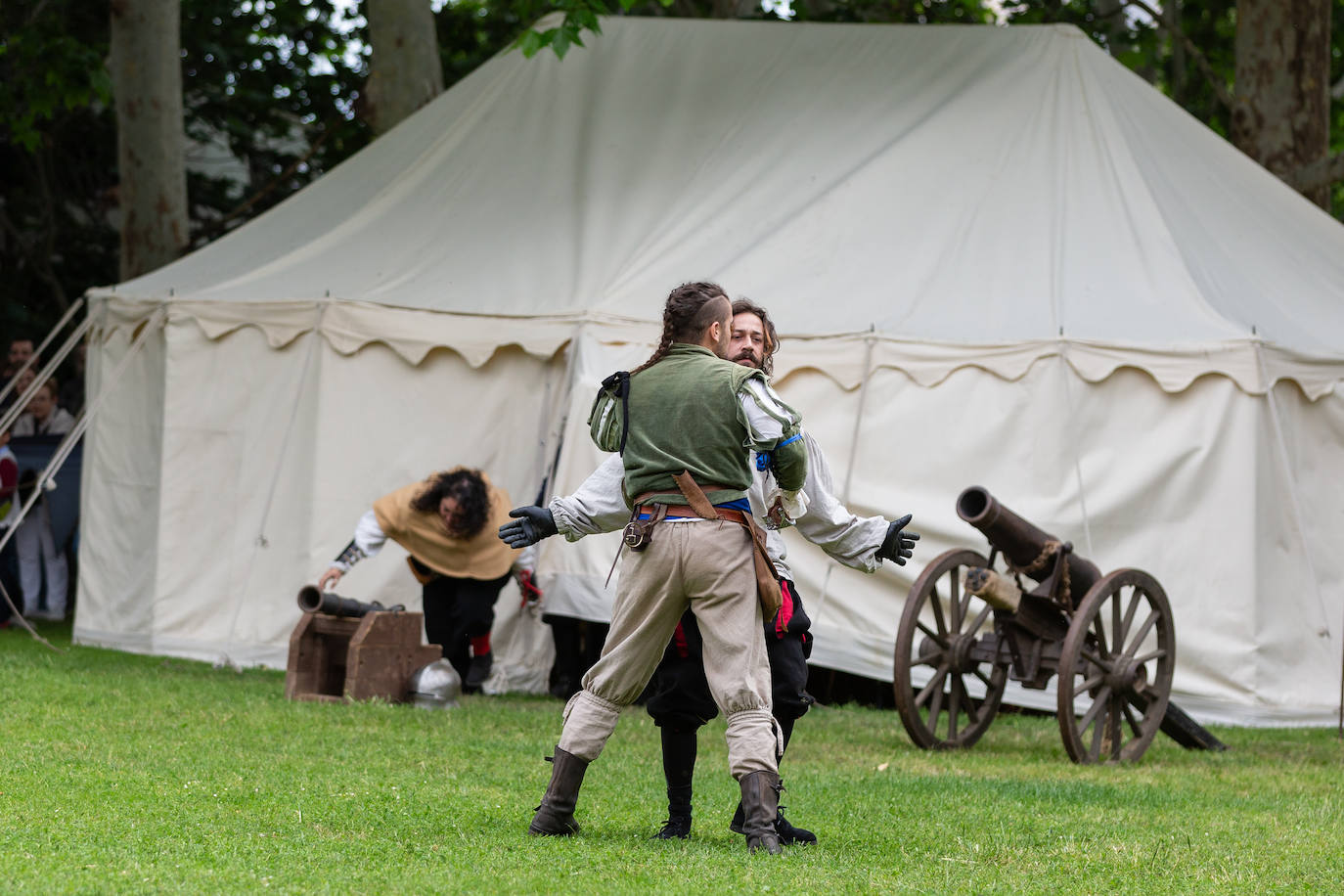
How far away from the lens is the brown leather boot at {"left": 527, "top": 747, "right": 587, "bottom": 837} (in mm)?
4121

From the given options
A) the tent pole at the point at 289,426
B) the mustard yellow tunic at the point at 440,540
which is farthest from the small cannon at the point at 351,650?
the tent pole at the point at 289,426

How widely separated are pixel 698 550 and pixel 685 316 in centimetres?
59

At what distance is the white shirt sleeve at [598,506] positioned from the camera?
13.7 feet

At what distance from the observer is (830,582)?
7.77m

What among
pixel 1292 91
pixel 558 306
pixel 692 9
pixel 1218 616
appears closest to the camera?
pixel 1218 616

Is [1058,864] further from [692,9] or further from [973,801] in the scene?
[692,9]

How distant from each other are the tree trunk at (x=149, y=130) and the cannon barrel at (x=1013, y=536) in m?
6.21

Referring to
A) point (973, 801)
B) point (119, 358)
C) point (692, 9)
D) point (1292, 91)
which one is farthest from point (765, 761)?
point (692, 9)

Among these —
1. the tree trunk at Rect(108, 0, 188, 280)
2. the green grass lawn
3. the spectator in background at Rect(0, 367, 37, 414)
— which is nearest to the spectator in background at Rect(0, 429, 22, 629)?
the spectator in background at Rect(0, 367, 37, 414)

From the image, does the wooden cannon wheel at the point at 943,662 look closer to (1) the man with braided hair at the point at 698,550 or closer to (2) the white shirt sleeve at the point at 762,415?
(1) the man with braided hair at the point at 698,550

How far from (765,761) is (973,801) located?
1468 mm

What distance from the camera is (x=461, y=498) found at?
744 cm

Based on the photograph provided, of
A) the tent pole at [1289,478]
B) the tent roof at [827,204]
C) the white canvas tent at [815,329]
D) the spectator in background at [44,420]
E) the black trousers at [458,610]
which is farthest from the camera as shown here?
the spectator in background at [44,420]

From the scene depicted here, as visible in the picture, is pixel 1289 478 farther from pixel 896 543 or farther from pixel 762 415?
pixel 762 415
